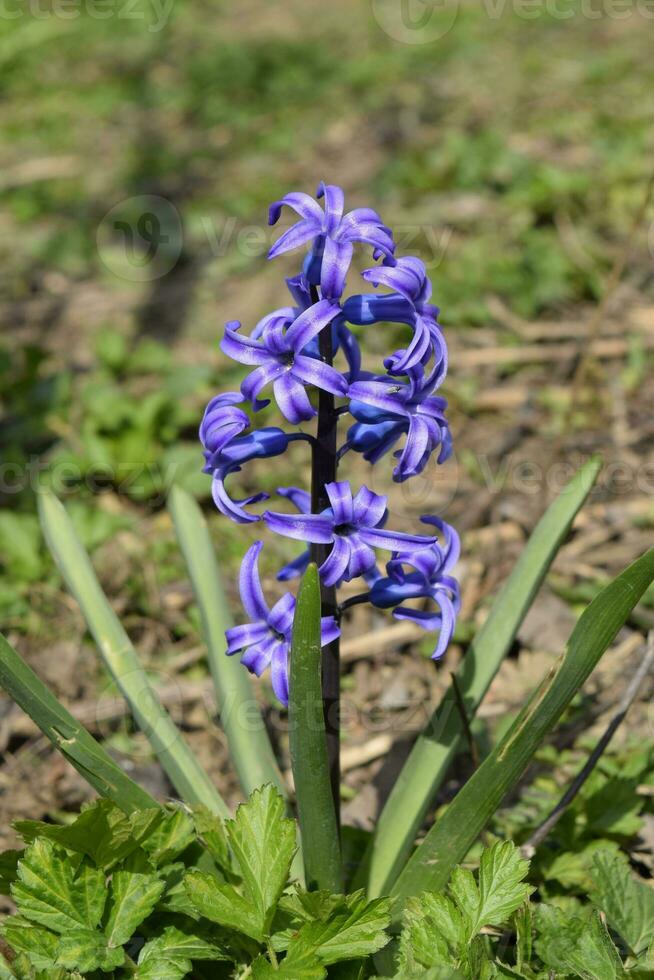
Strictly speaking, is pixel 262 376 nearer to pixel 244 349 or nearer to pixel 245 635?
pixel 244 349

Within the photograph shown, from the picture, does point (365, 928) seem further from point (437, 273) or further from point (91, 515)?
point (437, 273)

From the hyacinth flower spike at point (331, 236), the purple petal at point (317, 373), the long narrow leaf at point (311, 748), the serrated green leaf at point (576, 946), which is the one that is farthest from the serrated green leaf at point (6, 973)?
the hyacinth flower spike at point (331, 236)

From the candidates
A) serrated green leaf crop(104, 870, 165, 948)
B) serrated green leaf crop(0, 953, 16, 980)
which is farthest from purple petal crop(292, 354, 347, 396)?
serrated green leaf crop(0, 953, 16, 980)

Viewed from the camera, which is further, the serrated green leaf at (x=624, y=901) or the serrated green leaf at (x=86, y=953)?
the serrated green leaf at (x=624, y=901)

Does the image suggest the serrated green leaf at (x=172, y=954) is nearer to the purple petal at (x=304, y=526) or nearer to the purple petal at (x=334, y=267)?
the purple petal at (x=304, y=526)

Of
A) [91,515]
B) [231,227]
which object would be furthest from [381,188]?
[91,515]

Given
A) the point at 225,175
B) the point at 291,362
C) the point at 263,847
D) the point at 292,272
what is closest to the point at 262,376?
the point at 291,362
